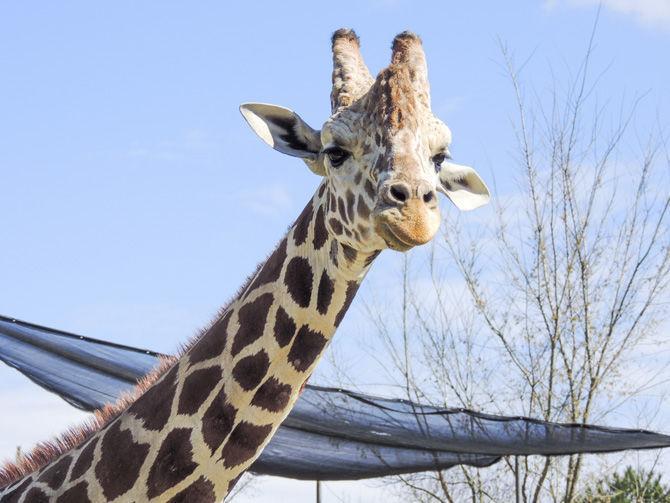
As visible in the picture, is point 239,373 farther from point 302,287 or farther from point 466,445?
point 466,445

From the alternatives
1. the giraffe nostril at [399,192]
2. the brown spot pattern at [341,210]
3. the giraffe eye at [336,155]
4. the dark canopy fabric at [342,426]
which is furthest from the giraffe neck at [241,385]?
the dark canopy fabric at [342,426]

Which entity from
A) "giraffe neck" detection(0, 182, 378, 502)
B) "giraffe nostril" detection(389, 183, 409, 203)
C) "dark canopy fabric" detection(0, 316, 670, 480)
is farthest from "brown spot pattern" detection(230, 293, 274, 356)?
"dark canopy fabric" detection(0, 316, 670, 480)

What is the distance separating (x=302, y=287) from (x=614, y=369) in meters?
5.55

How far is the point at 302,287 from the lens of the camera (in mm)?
4359

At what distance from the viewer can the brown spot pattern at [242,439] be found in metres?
4.38

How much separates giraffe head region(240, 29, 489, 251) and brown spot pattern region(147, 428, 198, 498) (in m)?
1.00

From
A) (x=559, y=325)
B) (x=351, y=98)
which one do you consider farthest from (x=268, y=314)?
(x=559, y=325)

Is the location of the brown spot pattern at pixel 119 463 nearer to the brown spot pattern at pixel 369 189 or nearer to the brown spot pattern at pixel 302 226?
the brown spot pattern at pixel 302 226

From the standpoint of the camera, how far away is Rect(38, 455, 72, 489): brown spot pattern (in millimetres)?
4742

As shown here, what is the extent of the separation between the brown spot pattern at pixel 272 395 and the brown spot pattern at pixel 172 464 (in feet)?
1.01

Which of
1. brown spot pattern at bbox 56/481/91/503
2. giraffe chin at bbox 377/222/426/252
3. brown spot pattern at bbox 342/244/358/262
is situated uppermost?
brown spot pattern at bbox 342/244/358/262

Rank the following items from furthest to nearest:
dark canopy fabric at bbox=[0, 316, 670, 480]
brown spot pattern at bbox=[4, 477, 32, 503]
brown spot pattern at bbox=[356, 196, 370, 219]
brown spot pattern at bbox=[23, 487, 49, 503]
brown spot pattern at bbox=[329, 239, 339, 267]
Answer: dark canopy fabric at bbox=[0, 316, 670, 480]
brown spot pattern at bbox=[4, 477, 32, 503]
brown spot pattern at bbox=[23, 487, 49, 503]
brown spot pattern at bbox=[329, 239, 339, 267]
brown spot pattern at bbox=[356, 196, 370, 219]

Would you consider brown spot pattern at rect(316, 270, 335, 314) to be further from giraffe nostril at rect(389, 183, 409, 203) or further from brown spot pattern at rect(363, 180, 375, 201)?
giraffe nostril at rect(389, 183, 409, 203)

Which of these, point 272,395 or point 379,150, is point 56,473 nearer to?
point 272,395
